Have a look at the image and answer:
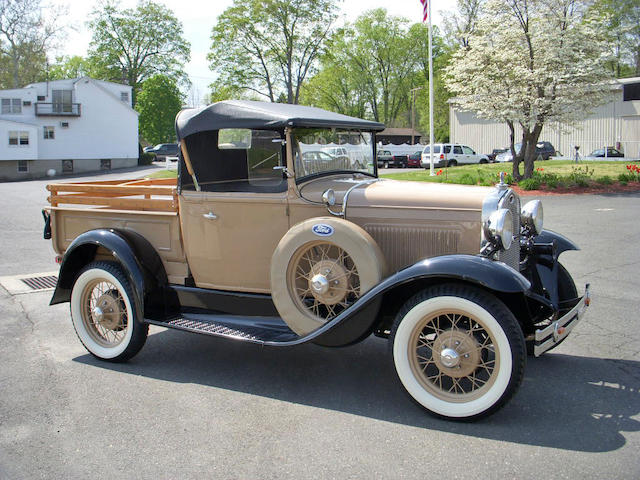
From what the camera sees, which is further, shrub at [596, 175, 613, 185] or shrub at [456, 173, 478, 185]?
shrub at [456, 173, 478, 185]

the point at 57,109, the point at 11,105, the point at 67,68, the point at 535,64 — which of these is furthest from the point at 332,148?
the point at 67,68

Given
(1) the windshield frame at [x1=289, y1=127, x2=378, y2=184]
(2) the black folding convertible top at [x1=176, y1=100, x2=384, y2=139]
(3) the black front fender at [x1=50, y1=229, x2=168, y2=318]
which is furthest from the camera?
(3) the black front fender at [x1=50, y1=229, x2=168, y2=318]

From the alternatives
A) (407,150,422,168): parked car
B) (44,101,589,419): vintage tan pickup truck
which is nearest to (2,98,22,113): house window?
(407,150,422,168): parked car

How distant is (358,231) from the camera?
3.94 metres

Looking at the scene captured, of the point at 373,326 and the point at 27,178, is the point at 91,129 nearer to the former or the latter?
the point at 27,178

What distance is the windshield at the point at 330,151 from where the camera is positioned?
449 cm

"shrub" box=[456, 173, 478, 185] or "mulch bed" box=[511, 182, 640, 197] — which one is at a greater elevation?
"shrub" box=[456, 173, 478, 185]

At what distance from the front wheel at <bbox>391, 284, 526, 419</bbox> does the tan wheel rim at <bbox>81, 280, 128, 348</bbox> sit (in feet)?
8.05

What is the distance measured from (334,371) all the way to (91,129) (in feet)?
150

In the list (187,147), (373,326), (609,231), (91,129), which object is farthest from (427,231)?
(91,129)

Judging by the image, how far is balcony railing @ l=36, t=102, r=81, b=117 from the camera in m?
43.5

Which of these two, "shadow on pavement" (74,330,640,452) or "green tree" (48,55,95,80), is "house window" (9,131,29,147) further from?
"shadow on pavement" (74,330,640,452)

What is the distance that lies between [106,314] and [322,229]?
212 cm

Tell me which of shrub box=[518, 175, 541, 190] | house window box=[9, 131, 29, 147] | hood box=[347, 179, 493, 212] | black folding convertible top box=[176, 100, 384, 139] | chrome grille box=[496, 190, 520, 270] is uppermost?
house window box=[9, 131, 29, 147]
